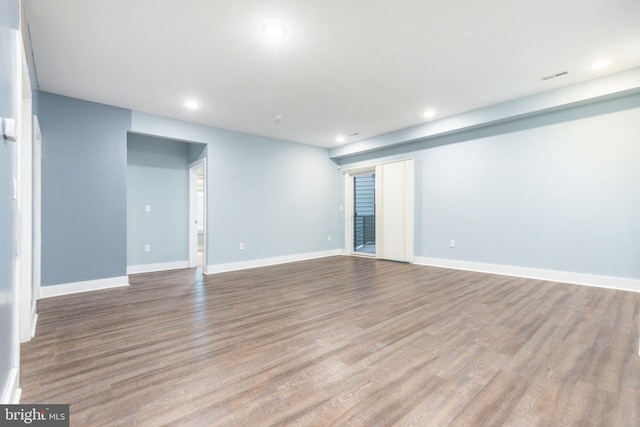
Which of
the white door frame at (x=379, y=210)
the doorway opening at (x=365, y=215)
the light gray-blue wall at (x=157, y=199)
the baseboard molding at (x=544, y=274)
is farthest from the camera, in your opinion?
the doorway opening at (x=365, y=215)

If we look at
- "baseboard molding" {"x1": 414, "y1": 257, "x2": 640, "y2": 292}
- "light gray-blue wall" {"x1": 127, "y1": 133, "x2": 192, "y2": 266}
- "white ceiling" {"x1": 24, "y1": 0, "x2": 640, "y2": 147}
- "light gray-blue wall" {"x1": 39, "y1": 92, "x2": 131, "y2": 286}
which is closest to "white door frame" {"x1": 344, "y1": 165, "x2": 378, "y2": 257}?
"baseboard molding" {"x1": 414, "y1": 257, "x2": 640, "y2": 292}

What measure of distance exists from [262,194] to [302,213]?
3.77 ft

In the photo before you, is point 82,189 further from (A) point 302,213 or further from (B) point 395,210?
(B) point 395,210

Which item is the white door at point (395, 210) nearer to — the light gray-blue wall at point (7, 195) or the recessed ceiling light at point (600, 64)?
the recessed ceiling light at point (600, 64)

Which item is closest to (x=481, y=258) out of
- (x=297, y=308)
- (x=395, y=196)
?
(x=395, y=196)

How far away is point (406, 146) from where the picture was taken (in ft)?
19.9

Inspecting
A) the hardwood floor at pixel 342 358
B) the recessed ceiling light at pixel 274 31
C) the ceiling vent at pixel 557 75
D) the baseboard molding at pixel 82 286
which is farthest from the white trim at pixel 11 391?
the ceiling vent at pixel 557 75

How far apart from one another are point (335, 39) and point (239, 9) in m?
0.88

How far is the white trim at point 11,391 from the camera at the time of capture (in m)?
1.28

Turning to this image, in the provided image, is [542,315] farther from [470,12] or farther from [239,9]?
[239,9]

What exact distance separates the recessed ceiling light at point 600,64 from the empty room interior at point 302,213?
0.20ft

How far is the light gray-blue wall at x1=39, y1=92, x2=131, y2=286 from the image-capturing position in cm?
377

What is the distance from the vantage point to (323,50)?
2.84m

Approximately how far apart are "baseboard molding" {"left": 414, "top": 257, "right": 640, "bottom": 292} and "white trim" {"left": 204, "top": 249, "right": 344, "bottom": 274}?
243 cm
